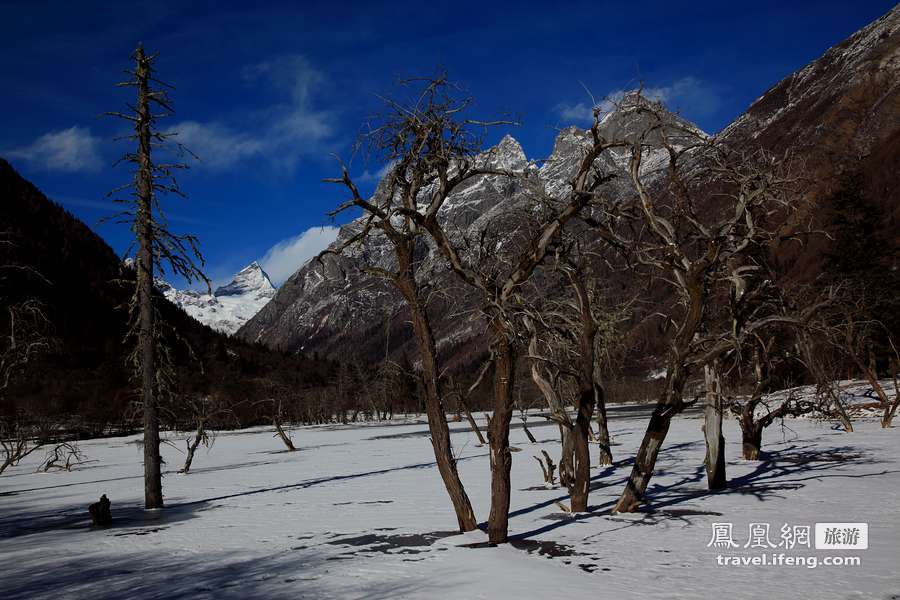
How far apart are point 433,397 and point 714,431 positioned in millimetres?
7791

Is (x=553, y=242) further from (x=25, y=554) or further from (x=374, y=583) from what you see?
(x=25, y=554)

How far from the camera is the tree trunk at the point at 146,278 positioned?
18797 millimetres

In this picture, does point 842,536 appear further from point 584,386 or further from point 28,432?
point 28,432

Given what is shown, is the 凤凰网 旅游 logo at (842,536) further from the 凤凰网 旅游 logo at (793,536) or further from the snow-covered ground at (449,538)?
the snow-covered ground at (449,538)

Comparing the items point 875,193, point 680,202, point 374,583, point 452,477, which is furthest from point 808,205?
point 875,193

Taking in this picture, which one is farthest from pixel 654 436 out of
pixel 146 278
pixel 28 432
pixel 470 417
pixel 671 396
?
pixel 28 432

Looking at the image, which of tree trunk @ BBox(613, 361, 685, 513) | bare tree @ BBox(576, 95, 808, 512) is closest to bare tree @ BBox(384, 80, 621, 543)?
bare tree @ BBox(576, 95, 808, 512)

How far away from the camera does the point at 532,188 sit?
12.5 m

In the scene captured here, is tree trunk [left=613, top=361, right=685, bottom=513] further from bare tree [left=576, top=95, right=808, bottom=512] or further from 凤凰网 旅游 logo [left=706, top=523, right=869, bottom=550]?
凤凰网 旅游 logo [left=706, top=523, right=869, bottom=550]

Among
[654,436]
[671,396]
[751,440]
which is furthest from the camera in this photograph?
[751,440]

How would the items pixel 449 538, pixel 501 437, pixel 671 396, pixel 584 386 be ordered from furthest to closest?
pixel 671 396 < pixel 584 386 < pixel 449 538 < pixel 501 437

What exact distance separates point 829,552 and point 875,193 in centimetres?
13689

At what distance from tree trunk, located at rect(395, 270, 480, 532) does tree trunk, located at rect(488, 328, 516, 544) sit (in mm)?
801

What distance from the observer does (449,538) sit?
1218 centimetres
